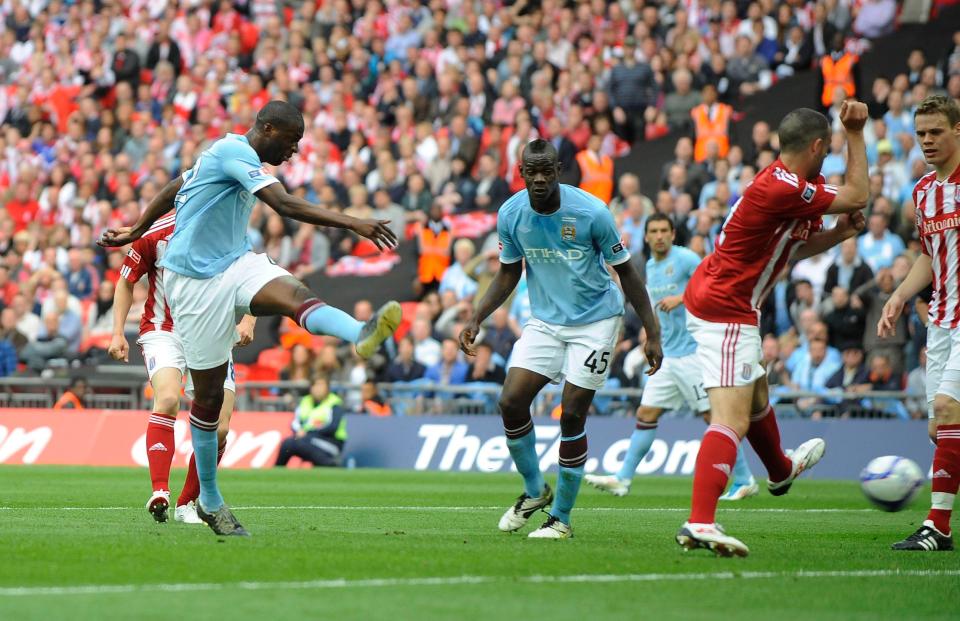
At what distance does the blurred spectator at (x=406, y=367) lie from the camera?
23.1 metres

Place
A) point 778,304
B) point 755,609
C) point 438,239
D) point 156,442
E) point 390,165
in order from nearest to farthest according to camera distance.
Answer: point 755,609, point 156,442, point 778,304, point 438,239, point 390,165

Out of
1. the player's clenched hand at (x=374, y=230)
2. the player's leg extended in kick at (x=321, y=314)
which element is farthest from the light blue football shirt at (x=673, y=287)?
the player's clenched hand at (x=374, y=230)

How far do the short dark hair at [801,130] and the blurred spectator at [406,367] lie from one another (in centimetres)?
1476

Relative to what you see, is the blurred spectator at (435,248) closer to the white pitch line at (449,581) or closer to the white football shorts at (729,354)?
the white football shorts at (729,354)

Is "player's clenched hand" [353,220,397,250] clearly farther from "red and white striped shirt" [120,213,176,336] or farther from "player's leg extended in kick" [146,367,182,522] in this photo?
"red and white striped shirt" [120,213,176,336]

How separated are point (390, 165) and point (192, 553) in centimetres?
1944

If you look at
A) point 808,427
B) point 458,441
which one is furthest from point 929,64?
point 458,441

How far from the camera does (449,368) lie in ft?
75.7

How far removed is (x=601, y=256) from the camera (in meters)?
10.2

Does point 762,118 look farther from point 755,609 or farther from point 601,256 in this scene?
point 755,609

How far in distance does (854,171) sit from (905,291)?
1746mm

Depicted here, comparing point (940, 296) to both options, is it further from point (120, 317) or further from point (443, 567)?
point (120, 317)

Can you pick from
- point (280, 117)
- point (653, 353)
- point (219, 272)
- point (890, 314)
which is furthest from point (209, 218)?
point (890, 314)

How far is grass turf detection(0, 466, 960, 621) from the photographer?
6395 mm
